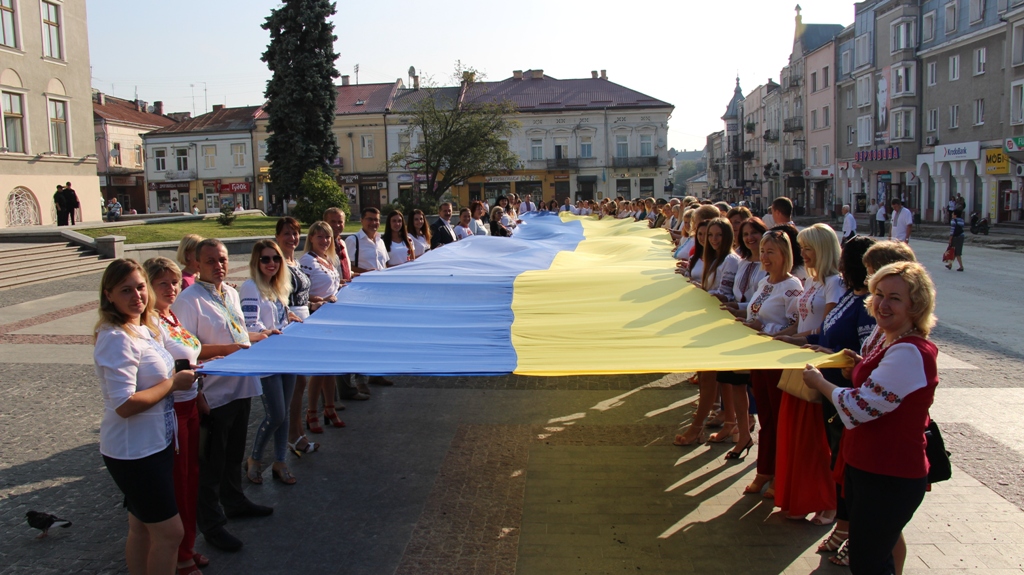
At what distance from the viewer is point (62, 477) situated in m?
5.79

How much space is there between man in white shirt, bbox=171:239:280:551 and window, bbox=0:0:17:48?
30.8 metres

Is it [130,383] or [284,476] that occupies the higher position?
[130,383]

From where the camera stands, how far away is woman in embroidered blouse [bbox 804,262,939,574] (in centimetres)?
324

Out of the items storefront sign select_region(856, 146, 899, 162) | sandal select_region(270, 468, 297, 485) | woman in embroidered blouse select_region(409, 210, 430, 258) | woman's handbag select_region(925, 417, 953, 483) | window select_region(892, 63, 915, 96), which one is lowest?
sandal select_region(270, 468, 297, 485)

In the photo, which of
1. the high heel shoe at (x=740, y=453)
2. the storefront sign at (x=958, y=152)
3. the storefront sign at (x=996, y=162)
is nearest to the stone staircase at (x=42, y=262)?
the high heel shoe at (x=740, y=453)

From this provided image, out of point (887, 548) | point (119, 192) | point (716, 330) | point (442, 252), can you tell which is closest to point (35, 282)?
point (442, 252)

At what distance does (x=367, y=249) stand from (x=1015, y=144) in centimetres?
3712

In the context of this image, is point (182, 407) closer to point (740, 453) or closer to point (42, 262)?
point (740, 453)

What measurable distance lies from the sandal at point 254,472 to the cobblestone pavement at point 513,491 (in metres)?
0.06

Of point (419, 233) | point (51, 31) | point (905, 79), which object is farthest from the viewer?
point (905, 79)

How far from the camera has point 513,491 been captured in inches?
217

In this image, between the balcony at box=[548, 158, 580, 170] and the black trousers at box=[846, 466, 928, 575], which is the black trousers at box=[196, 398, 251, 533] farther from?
the balcony at box=[548, 158, 580, 170]

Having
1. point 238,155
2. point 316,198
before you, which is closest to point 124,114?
point 238,155

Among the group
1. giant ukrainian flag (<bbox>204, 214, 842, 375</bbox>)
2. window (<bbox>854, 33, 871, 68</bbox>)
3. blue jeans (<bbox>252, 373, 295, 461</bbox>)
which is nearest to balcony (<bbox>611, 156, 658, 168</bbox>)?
window (<bbox>854, 33, 871, 68</bbox>)
